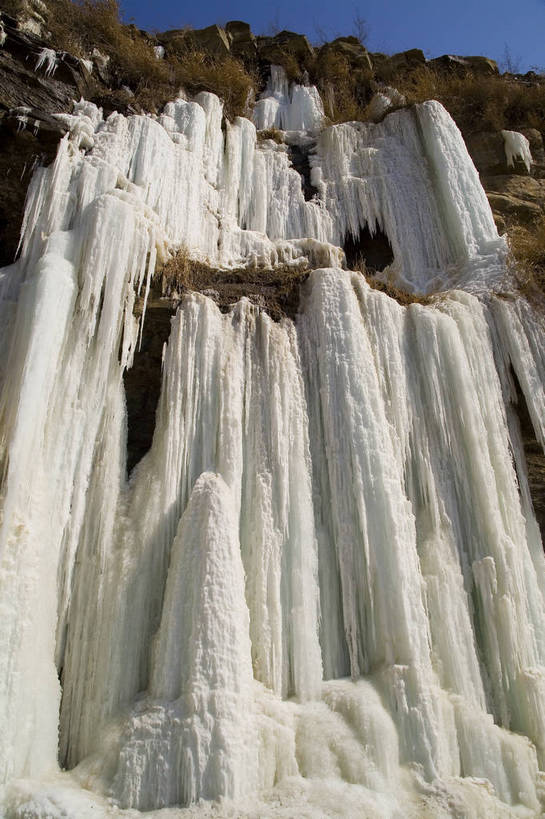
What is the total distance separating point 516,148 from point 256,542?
1099 cm

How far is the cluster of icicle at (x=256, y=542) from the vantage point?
527 centimetres

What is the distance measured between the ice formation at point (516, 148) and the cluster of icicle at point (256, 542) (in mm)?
5813

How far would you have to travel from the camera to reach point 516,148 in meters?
13.6

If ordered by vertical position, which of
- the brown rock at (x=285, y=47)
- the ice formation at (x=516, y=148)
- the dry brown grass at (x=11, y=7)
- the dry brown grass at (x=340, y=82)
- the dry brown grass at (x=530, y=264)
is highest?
the brown rock at (x=285, y=47)

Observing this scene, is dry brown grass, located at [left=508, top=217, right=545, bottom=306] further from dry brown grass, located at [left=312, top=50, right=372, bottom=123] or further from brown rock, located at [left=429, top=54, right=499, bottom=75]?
brown rock, located at [left=429, top=54, right=499, bottom=75]

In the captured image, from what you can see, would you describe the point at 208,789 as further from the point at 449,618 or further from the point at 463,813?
the point at 449,618

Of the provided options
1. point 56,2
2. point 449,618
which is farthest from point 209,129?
point 449,618

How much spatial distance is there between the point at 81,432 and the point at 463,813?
4.83 m

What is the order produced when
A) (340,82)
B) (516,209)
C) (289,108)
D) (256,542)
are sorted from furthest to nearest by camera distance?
(340,82) < (289,108) < (516,209) < (256,542)

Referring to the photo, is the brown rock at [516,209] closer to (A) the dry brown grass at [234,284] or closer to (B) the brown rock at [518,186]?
(B) the brown rock at [518,186]

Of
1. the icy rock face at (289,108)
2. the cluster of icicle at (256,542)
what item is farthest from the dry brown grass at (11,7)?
Result: the icy rock face at (289,108)

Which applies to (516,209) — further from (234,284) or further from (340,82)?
(234,284)

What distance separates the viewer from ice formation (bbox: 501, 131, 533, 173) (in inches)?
533

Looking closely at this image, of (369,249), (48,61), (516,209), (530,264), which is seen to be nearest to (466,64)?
(516,209)
